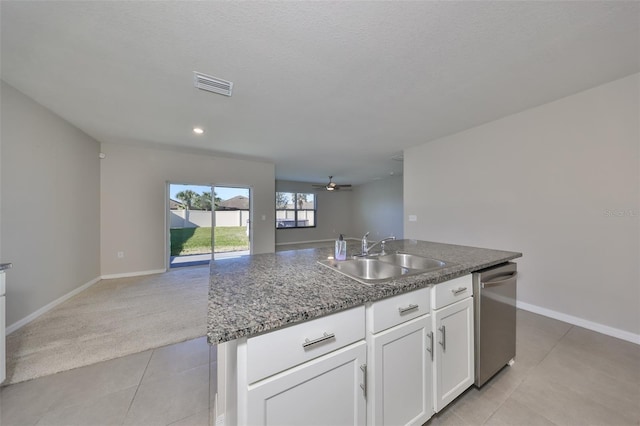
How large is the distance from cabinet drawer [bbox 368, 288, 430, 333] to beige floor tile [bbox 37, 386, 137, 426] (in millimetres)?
1677

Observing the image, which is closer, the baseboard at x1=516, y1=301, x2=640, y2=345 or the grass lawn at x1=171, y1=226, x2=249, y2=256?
the baseboard at x1=516, y1=301, x2=640, y2=345

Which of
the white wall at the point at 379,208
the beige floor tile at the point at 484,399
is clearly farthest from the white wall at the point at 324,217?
the beige floor tile at the point at 484,399

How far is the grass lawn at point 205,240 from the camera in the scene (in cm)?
486

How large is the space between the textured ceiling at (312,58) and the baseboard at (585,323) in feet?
8.27

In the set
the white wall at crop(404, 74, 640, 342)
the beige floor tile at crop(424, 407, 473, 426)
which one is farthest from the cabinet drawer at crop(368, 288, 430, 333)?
the white wall at crop(404, 74, 640, 342)

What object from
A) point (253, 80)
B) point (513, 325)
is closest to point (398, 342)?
point (513, 325)

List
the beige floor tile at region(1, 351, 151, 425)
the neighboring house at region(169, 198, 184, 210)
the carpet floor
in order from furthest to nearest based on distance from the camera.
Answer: the neighboring house at region(169, 198, 184, 210) < the carpet floor < the beige floor tile at region(1, 351, 151, 425)

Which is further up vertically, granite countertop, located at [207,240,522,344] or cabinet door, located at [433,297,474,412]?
granite countertop, located at [207,240,522,344]

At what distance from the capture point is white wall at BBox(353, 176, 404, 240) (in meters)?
7.96

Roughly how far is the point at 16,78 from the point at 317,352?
3.73 meters

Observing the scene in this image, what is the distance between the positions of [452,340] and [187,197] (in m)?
5.30

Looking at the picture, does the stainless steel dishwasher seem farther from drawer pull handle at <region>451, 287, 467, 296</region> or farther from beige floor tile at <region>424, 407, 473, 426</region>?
beige floor tile at <region>424, 407, 473, 426</region>

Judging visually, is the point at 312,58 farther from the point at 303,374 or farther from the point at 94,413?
the point at 94,413

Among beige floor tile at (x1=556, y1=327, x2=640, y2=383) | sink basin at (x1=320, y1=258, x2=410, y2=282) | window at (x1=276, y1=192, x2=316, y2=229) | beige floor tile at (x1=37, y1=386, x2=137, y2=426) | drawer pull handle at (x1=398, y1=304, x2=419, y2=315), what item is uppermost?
window at (x1=276, y1=192, x2=316, y2=229)
